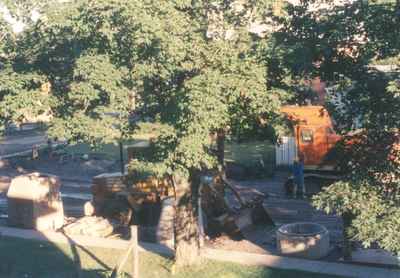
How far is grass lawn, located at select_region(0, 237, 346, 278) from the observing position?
15.4m

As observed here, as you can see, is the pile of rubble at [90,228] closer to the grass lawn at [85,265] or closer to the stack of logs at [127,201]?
the stack of logs at [127,201]

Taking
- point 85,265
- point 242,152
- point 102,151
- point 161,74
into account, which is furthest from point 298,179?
point 102,151

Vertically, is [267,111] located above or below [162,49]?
below

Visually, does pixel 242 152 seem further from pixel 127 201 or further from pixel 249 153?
pixel 127 201

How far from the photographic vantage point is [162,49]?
12.2 metres

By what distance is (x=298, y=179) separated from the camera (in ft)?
78.8

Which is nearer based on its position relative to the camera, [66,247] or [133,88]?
[133,88]

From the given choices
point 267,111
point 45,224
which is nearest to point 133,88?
point 267,111

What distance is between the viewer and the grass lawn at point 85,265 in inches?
605

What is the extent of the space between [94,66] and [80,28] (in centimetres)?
115

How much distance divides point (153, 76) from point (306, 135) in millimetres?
12363

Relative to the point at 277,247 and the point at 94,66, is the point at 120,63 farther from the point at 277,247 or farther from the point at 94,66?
the point at 277,247

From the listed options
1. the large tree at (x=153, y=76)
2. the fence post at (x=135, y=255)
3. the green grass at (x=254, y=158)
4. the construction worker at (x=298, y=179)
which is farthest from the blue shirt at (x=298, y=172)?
the fence post at (x=135, y=255)

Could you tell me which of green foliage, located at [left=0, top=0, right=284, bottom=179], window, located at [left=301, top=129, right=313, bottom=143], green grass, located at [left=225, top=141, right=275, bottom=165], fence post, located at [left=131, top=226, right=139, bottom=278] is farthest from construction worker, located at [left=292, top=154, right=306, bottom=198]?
fence post, located at [left=131, top=226, right=139, bottom=278]
